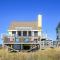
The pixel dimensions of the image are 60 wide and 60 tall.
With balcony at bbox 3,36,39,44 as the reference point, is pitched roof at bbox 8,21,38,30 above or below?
above

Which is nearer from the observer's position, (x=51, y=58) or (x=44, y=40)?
(x=51, y=58)

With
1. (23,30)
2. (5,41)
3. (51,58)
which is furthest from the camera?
(23,30)

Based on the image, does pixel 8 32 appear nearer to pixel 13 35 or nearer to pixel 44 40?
pixel 13 35

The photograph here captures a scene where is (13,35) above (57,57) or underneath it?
above

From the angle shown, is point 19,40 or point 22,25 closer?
point 19,40

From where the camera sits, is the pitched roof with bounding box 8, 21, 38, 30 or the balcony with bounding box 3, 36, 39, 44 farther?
the pitched roof with bounding box 8, 21, 38, 30

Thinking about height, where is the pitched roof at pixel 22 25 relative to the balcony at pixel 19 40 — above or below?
above

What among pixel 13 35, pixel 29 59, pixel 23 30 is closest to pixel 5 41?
pixel 13 35

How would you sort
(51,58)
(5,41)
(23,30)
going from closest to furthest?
(51,58) → (5,41) → (23,30)

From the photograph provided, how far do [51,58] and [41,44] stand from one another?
16188 millimetres

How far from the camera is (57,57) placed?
15211 millimetres

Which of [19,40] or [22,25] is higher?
[22,25]

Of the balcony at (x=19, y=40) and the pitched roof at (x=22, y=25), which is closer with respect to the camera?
the balcony at (x=19, y=40)

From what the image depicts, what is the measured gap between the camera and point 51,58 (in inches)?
592
